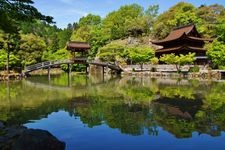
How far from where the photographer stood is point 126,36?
84.4m

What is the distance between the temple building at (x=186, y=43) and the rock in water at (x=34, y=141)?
4632 centimetres

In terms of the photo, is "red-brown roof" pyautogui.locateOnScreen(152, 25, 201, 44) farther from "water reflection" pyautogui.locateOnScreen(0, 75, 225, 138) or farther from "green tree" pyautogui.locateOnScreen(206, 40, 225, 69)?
"water reflection" pyautogui.locateOnScreen(0, 75, 225, 138)

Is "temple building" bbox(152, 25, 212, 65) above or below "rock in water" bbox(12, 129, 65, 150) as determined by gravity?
above

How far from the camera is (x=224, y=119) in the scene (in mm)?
15375

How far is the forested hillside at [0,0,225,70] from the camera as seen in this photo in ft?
163

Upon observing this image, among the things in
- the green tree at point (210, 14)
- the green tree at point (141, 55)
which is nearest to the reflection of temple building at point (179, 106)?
the green tree at point (141, 55)

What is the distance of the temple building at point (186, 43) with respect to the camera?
54.7m

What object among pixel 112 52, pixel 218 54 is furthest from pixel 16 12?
pixel 112 52

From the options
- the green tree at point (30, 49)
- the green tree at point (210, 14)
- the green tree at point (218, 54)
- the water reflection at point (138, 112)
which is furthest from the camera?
the green tree at point (210, 14)

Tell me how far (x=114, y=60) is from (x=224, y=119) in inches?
1968

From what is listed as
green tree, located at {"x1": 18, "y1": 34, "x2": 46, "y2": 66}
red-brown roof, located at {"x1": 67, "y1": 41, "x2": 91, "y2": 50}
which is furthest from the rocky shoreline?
green tree, located at {"x1": 18, "y1": 34, "x2": 46, "y2": 66}

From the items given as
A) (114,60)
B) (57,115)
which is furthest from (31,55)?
(57,115)

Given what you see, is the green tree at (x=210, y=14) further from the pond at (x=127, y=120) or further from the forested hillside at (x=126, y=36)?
the pond at (x=127, y=120)

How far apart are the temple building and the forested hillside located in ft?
9.95
